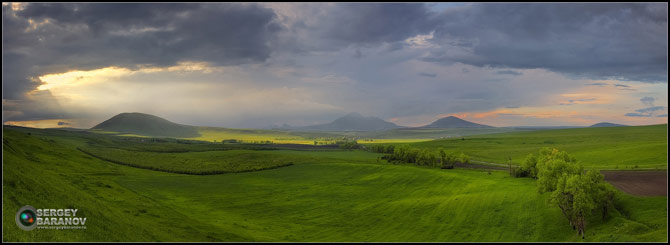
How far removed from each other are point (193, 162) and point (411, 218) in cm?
15073

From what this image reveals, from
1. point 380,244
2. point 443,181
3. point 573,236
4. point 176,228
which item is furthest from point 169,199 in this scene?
point 573,236

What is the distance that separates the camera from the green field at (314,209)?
149 ft

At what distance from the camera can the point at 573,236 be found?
187 feet

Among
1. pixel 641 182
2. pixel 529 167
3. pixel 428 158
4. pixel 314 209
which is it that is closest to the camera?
pixel 641 182

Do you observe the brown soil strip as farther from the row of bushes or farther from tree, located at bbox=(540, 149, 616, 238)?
the row of bushes

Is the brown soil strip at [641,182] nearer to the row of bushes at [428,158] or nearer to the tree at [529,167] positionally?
the tree at [529,167]

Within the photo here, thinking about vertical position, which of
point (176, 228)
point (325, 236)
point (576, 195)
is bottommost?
point (325, 236)

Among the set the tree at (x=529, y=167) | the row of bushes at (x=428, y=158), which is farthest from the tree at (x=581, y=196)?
the row of bushes at (x=428, y=158)

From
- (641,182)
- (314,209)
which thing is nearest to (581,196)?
(641,182)

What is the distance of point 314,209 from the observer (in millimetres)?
84812

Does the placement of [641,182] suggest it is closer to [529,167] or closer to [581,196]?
[529,167]

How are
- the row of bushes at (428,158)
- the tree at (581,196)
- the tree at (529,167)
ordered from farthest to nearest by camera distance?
the row of bushes at (428,158) → the tree at (529,167) → the tree at (581,196)

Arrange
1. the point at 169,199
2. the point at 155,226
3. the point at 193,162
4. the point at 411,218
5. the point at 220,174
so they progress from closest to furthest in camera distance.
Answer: the point at 155,226, the point at 411,218, the point at 169,199, the point at 220,174, the point at 193,162

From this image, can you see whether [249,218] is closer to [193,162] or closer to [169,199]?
[169,199]
